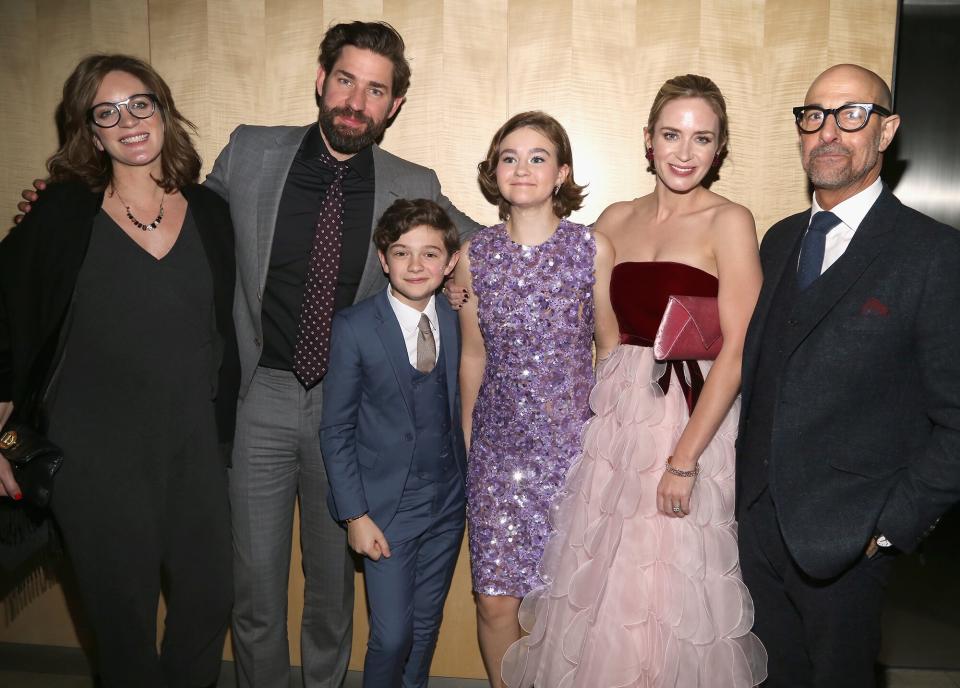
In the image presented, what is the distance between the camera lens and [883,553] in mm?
1905

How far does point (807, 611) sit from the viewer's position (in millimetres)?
1979

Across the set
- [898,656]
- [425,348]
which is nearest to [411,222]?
[425,348]

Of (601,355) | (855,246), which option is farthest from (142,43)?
(855,246)

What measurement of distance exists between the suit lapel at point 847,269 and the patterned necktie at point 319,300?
143cm

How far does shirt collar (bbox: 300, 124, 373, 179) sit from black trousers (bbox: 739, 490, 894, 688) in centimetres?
167

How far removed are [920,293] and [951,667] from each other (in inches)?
88.8

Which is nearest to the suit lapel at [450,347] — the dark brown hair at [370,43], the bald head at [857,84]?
the dark brown hair at [370,43]

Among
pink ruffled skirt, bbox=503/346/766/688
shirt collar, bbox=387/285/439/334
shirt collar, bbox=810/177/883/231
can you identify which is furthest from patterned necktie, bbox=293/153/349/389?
shirt collar, bbox=810/177/883/231

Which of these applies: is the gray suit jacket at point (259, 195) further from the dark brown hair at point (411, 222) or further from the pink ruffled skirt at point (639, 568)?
the pink ruffled skirt at point (639, 568)

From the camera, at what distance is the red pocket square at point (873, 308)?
183 cm

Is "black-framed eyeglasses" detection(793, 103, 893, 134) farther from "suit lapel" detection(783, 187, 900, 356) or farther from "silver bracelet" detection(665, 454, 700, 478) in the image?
"silver bracelet" detection(665, 454, 700, 478)

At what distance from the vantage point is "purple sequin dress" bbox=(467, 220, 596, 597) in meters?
2.39

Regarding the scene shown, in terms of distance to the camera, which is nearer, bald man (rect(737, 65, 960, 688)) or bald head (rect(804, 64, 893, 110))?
bald man (rect(737, 65, 960, 688))

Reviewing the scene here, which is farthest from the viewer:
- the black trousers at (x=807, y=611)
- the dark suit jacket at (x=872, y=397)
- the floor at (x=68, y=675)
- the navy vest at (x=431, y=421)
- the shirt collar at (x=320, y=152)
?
the floor at (x=68, y=675)
